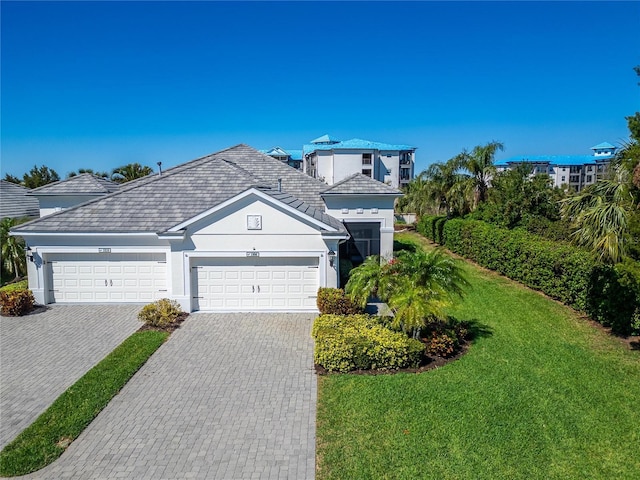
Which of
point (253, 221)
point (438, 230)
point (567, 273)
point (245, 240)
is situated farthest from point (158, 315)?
point (438, 230)

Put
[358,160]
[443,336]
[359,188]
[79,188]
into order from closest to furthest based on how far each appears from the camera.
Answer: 1. [443,336]
2. [359,188]
3. [79,188]
4. [358,160]

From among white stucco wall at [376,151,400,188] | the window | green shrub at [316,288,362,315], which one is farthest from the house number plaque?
white stucco wall at [376,151,400,188]

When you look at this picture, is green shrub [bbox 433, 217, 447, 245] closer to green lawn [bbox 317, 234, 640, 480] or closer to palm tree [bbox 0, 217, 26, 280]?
green lawn [bbox 317, 234, 640, 480]

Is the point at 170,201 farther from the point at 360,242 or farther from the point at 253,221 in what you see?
the point at 360,242

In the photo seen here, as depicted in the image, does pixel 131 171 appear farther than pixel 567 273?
Yes

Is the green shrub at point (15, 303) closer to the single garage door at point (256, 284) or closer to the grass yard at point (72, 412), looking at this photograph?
the grass yard at point (72, 412)

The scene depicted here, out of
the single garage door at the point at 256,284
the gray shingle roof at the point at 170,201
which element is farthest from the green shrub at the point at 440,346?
the gray shingle roof at the point at 170,201
